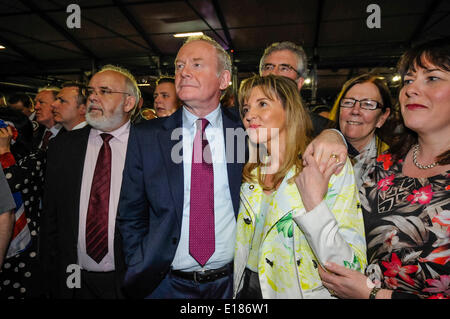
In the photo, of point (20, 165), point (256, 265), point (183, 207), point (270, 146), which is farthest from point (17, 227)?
point (270, 146)

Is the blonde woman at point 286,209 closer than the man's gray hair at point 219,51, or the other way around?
the blonde woman at point 286,209

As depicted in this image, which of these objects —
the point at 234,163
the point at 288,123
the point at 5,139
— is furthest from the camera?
the point at 5,139

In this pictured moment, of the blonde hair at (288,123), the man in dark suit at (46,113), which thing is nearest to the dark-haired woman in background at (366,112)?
the blonde hair at (288,123)

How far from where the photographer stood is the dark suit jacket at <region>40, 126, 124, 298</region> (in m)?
1.99

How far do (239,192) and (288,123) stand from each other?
1.52 ft

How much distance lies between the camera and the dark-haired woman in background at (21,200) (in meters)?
1.96

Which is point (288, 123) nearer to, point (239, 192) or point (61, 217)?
point (239, 192)

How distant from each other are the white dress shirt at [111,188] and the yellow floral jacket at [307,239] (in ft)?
3.97

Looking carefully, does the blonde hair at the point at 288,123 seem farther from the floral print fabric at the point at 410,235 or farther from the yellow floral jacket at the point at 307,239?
the floral print fabric at the point at 410,235

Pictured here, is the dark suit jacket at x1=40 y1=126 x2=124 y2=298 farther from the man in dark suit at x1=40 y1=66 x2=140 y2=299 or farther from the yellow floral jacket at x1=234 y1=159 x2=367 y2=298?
the yellow floral jacket at x1=234 y1=159 x2=367 y2=298

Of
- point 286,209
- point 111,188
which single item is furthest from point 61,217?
point 286,209

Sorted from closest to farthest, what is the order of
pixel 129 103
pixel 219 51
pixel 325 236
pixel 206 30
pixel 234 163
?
pixel 325 236, pixel 234 163, pixel 219 51, pixel 129 103, pixel 206 30

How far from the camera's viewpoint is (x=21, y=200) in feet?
6.75

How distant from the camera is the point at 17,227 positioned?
198 centimetres
